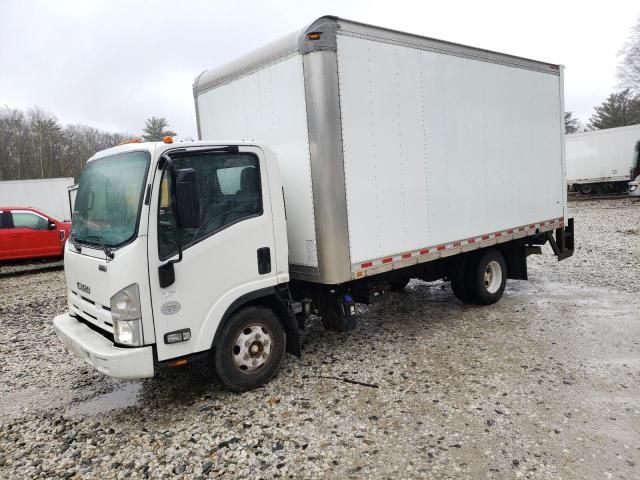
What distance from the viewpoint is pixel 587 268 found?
30.7ft

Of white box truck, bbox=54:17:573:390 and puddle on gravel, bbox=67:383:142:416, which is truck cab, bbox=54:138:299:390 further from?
puddle on gravel, bbox=67:383:142:416

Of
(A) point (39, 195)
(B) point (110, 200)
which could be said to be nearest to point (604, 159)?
(B) point (110, 200)

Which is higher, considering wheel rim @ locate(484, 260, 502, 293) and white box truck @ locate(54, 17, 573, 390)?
white box truck @ locate(54, 17, 573, 390)

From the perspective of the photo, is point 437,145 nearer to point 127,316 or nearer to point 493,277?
point 493,277

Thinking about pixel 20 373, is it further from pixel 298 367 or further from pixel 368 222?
pixel 368 222

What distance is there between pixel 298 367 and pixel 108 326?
209 cm

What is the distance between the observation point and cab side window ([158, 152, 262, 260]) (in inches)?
154

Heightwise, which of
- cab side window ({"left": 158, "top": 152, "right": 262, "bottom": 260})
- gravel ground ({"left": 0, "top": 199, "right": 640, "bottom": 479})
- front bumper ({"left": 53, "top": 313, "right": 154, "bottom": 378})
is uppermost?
cab side window ({"left": 158, "top": 152, "right": 262, "bottom": 260})

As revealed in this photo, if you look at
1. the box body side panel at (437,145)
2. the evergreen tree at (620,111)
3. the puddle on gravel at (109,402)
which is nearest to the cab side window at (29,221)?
the puddle on gravel at (109,402)

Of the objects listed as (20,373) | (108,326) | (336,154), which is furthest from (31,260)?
(336,154)

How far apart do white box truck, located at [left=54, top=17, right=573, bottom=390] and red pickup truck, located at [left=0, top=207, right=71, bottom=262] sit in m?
9.49

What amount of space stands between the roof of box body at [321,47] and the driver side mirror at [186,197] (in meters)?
1.72

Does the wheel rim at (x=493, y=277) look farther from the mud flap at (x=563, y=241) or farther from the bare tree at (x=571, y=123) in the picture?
the bare tree at (x=571, y=123)

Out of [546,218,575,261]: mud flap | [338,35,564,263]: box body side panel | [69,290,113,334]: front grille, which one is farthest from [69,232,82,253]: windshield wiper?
[546,218,575,261]: mud flap
